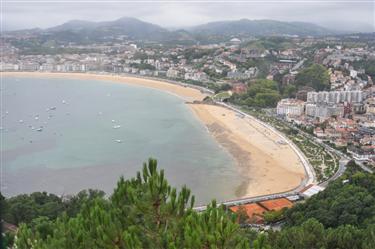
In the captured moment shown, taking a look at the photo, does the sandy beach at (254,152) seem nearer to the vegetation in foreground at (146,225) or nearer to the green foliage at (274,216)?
the green foliage at (274,216)

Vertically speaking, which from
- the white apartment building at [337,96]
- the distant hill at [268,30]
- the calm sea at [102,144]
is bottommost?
the calm sea at [102,144]

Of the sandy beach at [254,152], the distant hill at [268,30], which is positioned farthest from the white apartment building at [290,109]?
the distant hill at [268,30]

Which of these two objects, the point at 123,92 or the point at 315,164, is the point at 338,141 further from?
the point at 123,92

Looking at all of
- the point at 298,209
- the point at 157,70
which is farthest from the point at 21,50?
the point at 298,209

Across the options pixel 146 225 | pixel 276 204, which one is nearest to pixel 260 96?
pixel 276 204

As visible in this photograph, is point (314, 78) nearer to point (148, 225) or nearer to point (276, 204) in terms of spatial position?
point (276, 204)

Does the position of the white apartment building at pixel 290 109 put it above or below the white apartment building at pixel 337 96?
below
